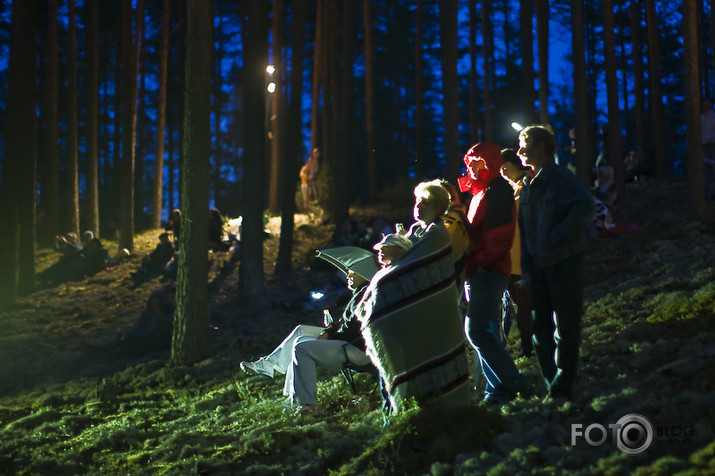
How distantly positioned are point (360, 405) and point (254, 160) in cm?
908

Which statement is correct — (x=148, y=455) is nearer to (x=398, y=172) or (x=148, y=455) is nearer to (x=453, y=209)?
(x=453, y=209)

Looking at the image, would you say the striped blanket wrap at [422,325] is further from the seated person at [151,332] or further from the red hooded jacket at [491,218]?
the seated person at [151,332]

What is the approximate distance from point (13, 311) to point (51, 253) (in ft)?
20.4

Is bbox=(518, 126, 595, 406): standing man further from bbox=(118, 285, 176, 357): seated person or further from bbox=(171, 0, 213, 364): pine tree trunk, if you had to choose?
bbox=(118, 285, 176, 357): seated person

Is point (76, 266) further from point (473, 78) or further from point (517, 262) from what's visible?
point (473, 78)

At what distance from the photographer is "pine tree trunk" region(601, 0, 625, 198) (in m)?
17.1

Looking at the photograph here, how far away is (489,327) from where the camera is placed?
5.48 m

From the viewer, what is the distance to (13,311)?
15.3m

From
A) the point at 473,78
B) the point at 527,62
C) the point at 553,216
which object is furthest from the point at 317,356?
the point at 473,78

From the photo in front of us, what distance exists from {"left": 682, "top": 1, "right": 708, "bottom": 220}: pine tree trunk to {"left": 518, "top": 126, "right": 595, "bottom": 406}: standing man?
28.4ft

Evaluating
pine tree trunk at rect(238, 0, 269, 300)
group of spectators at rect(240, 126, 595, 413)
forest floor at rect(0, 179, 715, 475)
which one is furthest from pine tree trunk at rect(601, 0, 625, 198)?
group of spectators at rect(240, 126, 595, 413)

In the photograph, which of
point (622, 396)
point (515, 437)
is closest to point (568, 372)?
point (622, 396)

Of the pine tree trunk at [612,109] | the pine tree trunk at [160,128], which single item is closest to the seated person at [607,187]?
the pine tree trunk at [612,109]

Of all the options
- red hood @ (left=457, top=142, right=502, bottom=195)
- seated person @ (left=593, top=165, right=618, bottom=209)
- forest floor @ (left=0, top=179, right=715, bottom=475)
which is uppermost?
seated person @ (left=593, top=165, right=618, bottom=209)
